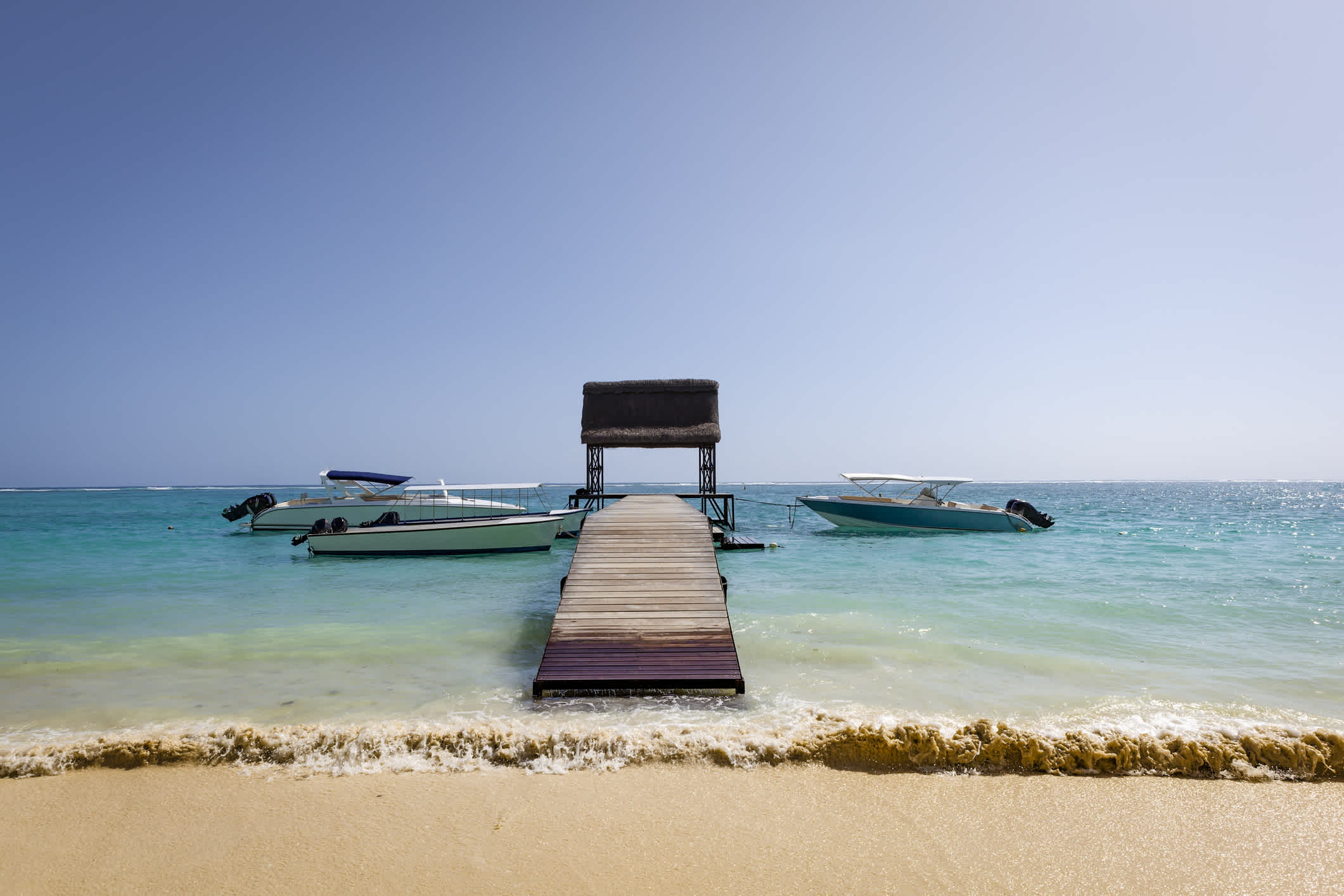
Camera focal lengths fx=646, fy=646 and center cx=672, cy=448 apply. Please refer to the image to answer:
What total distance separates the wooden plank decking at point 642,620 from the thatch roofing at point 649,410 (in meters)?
11.6

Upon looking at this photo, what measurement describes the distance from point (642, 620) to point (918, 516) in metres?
22.2

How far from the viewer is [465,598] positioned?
12258 millimetres

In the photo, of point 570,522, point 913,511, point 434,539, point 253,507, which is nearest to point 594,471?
point 570,522

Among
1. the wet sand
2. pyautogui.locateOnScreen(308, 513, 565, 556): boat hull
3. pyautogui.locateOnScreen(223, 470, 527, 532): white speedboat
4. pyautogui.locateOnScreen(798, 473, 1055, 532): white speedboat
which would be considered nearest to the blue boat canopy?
pyautogui.locateOnScreen(223, 470, 527, 532): white speedboat

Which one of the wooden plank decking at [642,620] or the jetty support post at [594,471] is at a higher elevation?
the jetty support post at [594,471]

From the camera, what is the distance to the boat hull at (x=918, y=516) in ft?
88.8

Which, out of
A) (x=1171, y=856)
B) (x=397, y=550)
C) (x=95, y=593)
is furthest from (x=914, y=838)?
(x=397, y=550)

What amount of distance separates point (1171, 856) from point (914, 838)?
1363mm

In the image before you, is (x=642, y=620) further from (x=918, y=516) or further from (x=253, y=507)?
(x=253, y=507)

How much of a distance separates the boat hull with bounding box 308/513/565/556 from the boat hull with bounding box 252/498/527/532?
5.06m

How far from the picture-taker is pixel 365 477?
86.9 feet

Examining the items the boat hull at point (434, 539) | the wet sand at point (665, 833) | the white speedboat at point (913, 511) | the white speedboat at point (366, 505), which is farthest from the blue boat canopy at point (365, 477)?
the wet sand at point (665, 833)

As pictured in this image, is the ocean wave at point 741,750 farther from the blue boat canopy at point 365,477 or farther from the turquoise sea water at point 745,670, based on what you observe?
the blue boat canopy at point 365,477

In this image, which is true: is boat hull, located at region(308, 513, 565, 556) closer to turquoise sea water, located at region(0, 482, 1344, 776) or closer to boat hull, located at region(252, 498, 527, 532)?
turquoise sea water, located at region(0, 482, 1344, 776)
